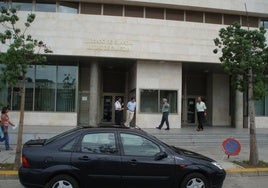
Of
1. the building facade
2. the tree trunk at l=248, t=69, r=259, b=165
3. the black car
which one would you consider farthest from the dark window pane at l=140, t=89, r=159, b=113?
the black car

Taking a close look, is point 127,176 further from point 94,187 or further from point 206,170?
point 206,170

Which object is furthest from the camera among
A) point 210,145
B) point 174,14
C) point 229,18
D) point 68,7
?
point 229,18

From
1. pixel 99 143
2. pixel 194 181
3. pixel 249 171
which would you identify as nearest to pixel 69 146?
pixel 99 143

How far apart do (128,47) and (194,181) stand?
509 inches

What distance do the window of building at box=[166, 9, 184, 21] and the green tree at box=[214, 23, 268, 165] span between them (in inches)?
385

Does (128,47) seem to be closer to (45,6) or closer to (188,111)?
(45,6)

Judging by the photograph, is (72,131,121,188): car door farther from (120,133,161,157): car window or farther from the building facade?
the building facade

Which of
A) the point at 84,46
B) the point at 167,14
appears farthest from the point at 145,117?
the point at 167,14

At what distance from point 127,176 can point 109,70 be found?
59.6 feet

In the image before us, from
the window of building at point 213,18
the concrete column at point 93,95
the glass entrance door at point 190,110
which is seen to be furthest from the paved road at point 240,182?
the glass entrance door at point 190,110

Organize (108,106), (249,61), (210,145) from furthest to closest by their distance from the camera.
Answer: (108,106), (210,145), (249,61)

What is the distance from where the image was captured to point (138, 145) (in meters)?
6.58

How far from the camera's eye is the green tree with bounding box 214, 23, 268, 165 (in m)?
10.5

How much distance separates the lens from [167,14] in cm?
2044
